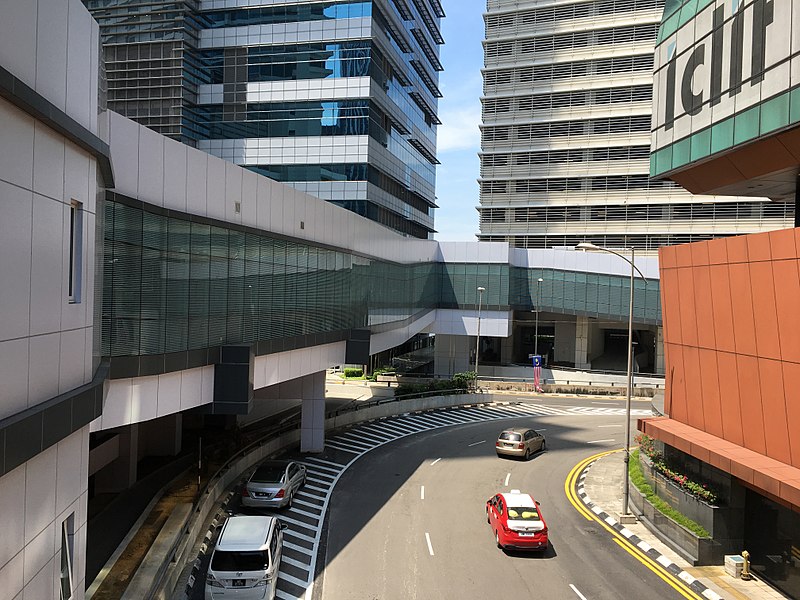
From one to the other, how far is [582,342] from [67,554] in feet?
216

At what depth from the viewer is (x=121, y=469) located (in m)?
26.9

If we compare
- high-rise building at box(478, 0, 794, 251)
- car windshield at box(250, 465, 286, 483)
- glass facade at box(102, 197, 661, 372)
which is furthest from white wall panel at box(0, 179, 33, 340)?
high-rise building at box(478, 0, 794, 251)

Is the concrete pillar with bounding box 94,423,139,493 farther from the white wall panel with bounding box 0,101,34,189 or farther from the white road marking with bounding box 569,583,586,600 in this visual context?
the white wall panel with bounding box 0,101,34,189

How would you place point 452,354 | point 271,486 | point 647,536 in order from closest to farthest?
point 647,536 → point 271,486 → point 452,354

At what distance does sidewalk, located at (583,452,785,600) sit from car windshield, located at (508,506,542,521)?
13.7ft

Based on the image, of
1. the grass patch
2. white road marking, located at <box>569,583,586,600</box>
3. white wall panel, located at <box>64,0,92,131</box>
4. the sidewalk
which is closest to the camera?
white wall panel, located at <box>64,0,92,131</box>

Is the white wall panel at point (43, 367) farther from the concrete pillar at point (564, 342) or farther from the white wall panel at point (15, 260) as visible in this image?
the concrete pillar at point (564, 342)

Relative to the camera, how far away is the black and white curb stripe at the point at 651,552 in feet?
62.8

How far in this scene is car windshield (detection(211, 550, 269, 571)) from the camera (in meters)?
17.2

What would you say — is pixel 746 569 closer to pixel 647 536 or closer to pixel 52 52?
pixel 647 536

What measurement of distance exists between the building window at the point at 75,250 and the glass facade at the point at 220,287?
420 cm

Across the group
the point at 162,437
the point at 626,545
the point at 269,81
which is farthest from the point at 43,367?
the point at 269,81

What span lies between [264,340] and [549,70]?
6833cm

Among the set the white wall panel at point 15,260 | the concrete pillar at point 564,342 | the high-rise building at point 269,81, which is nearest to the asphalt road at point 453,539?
the white wall panel at point 15,260
